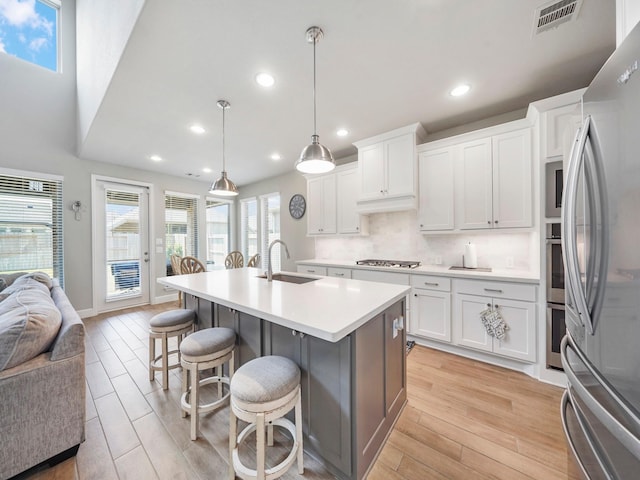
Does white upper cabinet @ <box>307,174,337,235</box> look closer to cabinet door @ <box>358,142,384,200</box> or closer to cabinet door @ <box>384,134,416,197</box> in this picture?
cabinet door @ <box>358,142,384,200</box>

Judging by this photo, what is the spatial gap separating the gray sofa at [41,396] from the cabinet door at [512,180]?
3577 mm

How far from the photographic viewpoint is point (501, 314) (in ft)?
7.34

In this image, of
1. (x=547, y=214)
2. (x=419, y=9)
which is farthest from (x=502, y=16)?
(x=547, y=214)

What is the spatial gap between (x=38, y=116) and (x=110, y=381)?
4.03 metres

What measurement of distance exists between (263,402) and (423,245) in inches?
109

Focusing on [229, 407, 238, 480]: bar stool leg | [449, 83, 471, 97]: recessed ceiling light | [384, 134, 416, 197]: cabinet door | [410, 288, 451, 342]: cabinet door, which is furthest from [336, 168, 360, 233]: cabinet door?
[229, 407, 238, 480]: bar stool leg

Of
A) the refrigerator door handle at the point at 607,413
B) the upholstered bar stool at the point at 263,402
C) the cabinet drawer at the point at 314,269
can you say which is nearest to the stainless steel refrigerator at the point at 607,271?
the refrigerator door handle at the point at 607,413

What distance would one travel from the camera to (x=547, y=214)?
6.66 feet

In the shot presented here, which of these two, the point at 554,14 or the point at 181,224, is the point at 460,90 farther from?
the point at 181,224

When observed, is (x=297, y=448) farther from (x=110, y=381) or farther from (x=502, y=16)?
(x=502, y=16)

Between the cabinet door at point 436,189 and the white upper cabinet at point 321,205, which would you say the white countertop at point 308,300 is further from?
the white upper cabinet at point 321,205

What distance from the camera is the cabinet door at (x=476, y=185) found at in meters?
2.48

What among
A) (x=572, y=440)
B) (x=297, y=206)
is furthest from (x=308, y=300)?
(x=297, y=206)

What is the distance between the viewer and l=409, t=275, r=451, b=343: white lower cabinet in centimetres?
252
